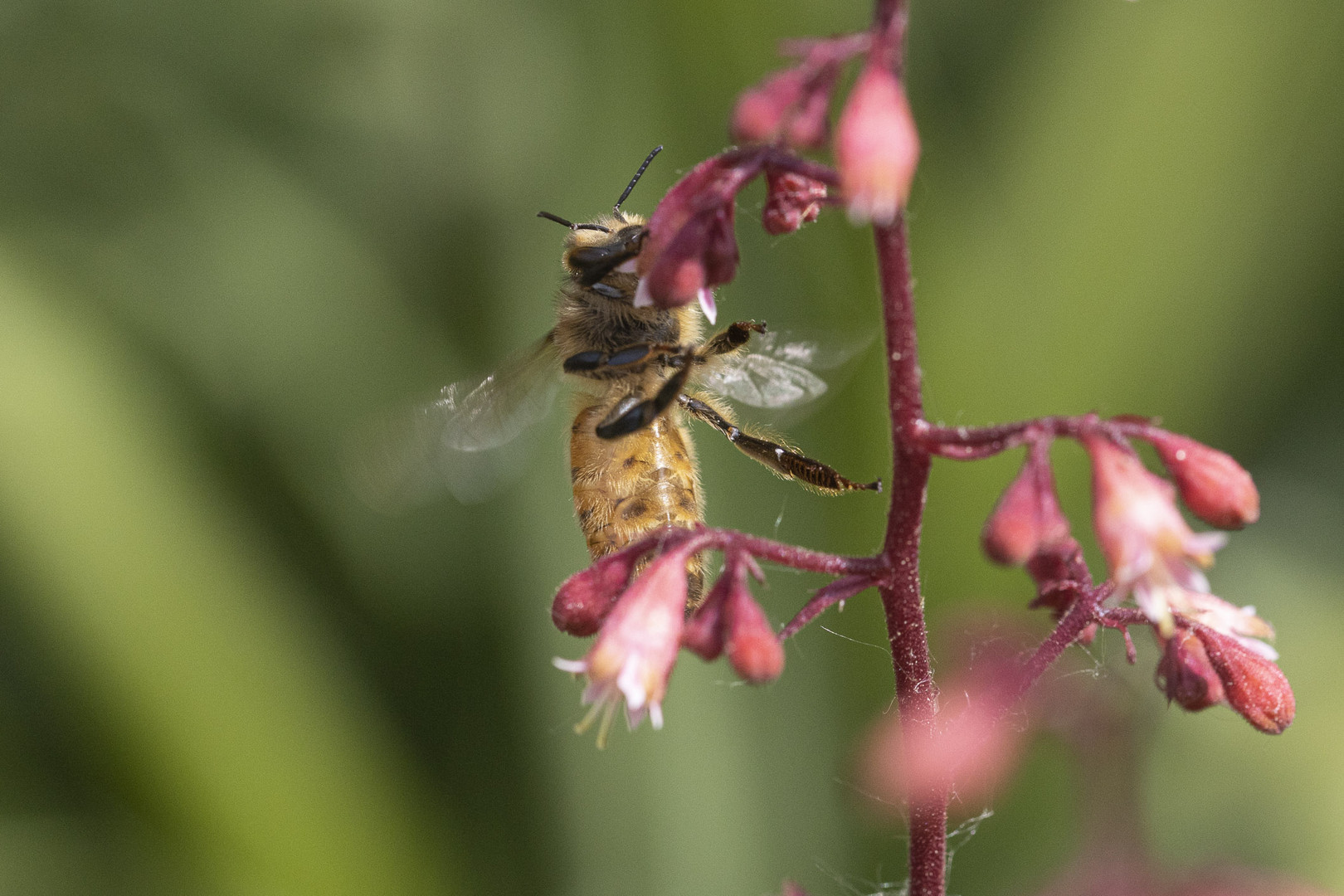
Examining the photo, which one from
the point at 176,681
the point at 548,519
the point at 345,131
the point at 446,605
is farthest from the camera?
Result: the point at 345,131

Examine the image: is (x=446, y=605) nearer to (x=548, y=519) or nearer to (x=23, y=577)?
(x=548, y=519)

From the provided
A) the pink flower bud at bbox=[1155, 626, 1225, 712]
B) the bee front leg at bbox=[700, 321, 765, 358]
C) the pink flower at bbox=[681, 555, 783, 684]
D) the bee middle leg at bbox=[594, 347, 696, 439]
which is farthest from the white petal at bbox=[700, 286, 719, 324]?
the pink flower bud at bbox=[1155, 626, 1225, 712]

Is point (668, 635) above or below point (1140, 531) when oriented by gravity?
below

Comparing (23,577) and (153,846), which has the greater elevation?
(23,577)

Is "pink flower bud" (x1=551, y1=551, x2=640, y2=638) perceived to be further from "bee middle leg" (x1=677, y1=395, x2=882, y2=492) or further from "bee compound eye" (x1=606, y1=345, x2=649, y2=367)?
"bee compound eye" (x1=606, y1=345, x2=649, y2=367)

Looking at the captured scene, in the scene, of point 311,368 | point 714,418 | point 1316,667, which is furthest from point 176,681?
point 1316,667

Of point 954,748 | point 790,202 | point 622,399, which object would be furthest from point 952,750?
point 622,399

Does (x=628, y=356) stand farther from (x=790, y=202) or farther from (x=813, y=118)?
(x=813, y=118)
